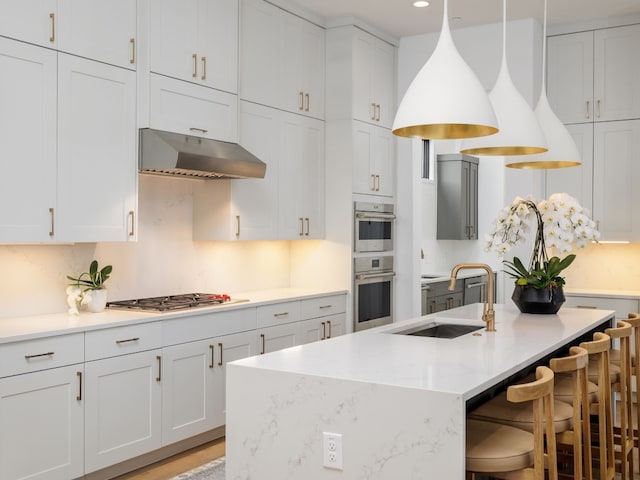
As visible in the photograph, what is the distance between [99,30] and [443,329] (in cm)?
236

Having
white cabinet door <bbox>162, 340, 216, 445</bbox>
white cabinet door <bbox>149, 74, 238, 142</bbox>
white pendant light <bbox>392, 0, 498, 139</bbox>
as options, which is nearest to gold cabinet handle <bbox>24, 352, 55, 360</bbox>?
white cabinet door <bbox>162, 340, 216, 445</bbox>

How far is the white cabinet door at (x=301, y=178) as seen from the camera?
5.25m

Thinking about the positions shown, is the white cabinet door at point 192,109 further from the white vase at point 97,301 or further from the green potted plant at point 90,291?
the white vase at point 97,301

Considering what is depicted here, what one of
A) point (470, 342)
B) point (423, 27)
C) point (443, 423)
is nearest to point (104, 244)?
point (470, 342)

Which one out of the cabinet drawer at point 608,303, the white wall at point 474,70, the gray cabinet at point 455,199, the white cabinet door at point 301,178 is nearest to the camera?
the white cabinet door at point 301,178

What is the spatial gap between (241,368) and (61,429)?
4.40ft

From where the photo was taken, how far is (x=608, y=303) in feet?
18.0

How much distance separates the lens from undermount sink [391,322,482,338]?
3539mm

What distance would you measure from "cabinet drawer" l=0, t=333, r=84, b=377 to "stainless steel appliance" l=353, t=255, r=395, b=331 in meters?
2.71

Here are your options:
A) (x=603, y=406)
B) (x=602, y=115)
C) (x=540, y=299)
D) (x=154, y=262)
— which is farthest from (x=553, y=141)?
(x=154, y=262)

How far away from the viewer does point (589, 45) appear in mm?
5789

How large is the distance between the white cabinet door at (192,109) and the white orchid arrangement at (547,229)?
1821 millimetres

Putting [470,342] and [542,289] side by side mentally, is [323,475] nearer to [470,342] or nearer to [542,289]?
[470,342]

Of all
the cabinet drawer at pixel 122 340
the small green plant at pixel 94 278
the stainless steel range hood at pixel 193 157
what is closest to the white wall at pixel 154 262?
the small green plant at pixel 94 278
